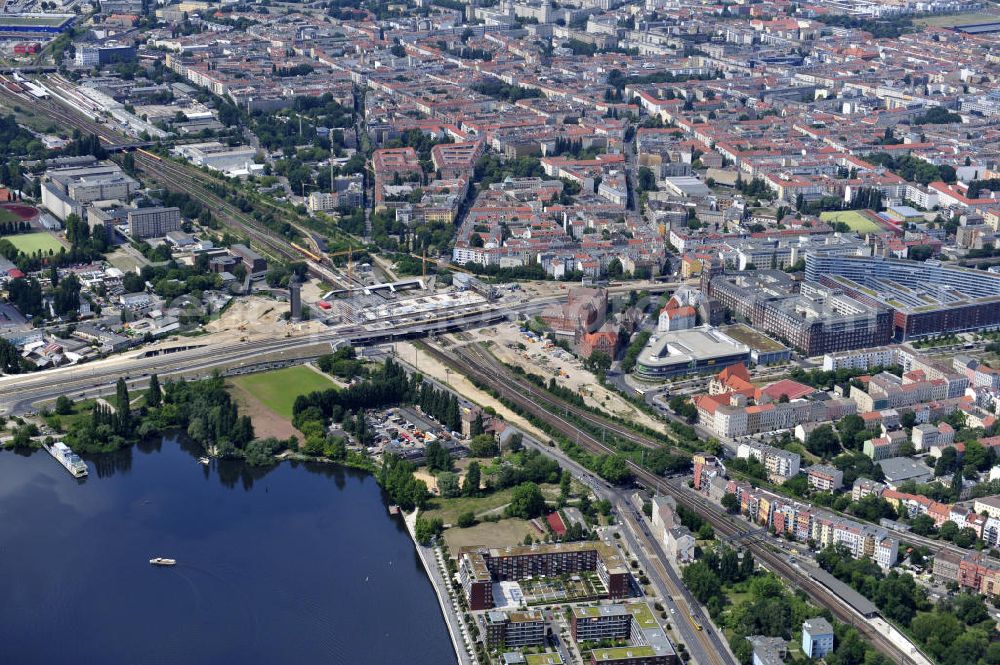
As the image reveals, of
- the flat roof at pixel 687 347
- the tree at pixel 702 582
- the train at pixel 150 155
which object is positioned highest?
the train at pixel 150 155

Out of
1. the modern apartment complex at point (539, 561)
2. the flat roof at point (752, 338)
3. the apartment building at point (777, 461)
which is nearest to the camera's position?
the modern apartment complex at point (539, 561)

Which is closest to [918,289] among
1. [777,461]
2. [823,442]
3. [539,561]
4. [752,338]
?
[752,338]

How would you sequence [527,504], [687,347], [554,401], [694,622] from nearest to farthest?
[694,622] → [527,504] → [554,401] → [687,347]

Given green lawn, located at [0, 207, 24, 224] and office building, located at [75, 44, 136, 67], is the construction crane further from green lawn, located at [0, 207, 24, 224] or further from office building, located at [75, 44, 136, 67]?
office building, located at [75, 44, 136, 67]

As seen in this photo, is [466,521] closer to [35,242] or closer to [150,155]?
[35,242]

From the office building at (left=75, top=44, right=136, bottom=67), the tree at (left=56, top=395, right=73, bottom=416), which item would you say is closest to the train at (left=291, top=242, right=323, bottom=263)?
the tree at (left=56, top=395, right=73, bottom=416)

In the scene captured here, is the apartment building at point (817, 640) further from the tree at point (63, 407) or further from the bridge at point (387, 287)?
the bridge at point (387, 287)

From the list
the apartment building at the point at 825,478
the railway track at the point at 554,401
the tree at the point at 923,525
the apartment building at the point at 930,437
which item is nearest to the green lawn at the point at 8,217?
the railway track at the point at 554,401
